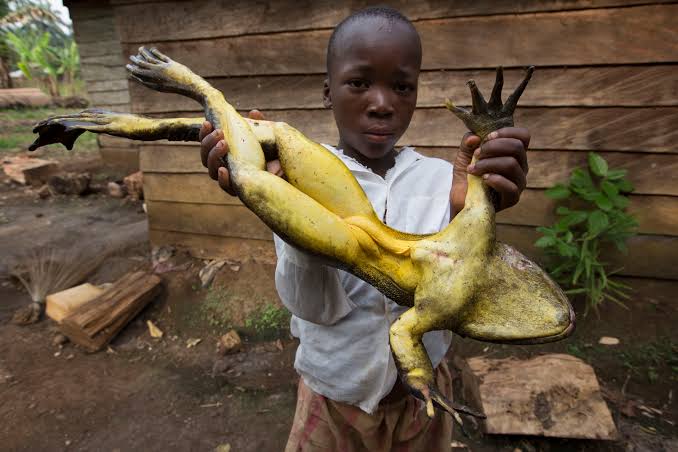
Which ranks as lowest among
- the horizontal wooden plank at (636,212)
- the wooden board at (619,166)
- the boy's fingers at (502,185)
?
the horizontal wooden plank at (636,212)

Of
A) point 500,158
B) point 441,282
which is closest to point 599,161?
point 500,158

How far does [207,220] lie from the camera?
13.2 feet

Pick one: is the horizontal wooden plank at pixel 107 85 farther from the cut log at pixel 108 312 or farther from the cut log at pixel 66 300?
the cut log at pixel 108 312

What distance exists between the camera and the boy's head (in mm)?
1197

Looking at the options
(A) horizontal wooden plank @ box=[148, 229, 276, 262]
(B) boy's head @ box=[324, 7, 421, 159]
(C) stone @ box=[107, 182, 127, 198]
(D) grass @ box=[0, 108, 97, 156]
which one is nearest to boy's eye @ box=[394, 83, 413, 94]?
(B) boy's head @ box=[324, 7, 421, 159]

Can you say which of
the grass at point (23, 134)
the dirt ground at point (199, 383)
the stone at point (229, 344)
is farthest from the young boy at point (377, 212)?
the grass at point (23, 134)

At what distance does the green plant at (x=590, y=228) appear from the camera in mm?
2732

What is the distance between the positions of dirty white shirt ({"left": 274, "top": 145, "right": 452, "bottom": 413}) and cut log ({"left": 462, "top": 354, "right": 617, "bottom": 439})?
1214 mm

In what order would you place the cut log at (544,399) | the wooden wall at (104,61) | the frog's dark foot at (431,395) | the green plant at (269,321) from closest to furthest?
the frog's dark foot at (431,395), the cut log at (544,399), the green plant at (269,321), the wooden wall at (104,61)

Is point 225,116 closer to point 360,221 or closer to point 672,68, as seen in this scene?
point 360,221

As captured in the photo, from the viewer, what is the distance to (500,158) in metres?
0.96

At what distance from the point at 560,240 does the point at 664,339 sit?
1048 mm

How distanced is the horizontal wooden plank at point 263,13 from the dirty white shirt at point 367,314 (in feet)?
5.98

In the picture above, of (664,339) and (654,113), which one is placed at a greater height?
(654,113)
